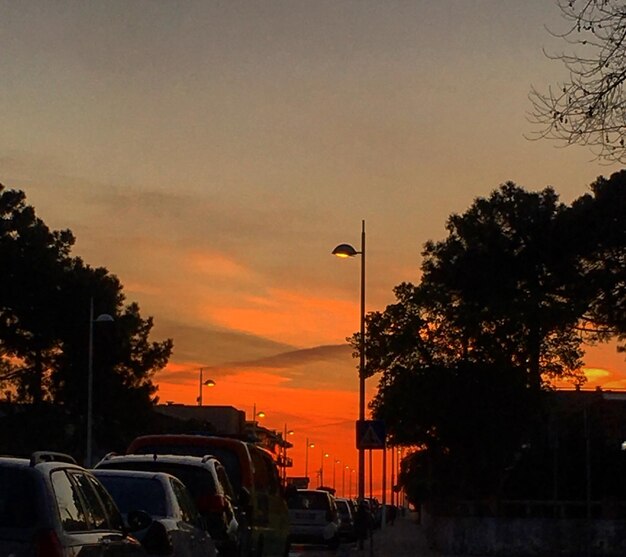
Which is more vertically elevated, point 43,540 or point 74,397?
point 74,397

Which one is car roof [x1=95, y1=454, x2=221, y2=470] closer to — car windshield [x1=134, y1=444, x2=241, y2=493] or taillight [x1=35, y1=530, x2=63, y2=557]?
car windshield [x1=134, y1=444, x2=241, y2=493]

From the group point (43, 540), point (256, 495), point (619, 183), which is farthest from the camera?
point (619, 183)

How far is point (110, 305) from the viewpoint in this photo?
216 feet

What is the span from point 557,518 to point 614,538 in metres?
1.57

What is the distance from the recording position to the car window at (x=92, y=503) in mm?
9859

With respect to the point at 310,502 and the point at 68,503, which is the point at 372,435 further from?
the point at 68,503

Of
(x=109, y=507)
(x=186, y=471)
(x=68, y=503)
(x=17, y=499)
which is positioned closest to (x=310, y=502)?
(x=186, y=471)

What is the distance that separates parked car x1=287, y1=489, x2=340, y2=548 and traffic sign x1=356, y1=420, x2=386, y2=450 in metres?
7.86

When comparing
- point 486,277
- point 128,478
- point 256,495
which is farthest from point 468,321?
point 128,478

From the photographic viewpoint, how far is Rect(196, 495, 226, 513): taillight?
52.0ft

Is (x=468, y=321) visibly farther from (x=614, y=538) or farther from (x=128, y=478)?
(x=128, y=478)

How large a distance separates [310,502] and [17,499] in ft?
105

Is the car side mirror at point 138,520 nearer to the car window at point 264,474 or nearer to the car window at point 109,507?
the car window at point 109,507

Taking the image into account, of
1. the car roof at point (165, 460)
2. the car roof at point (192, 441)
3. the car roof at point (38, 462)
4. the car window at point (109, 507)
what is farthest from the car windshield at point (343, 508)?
the car roof at point (38, 462)
